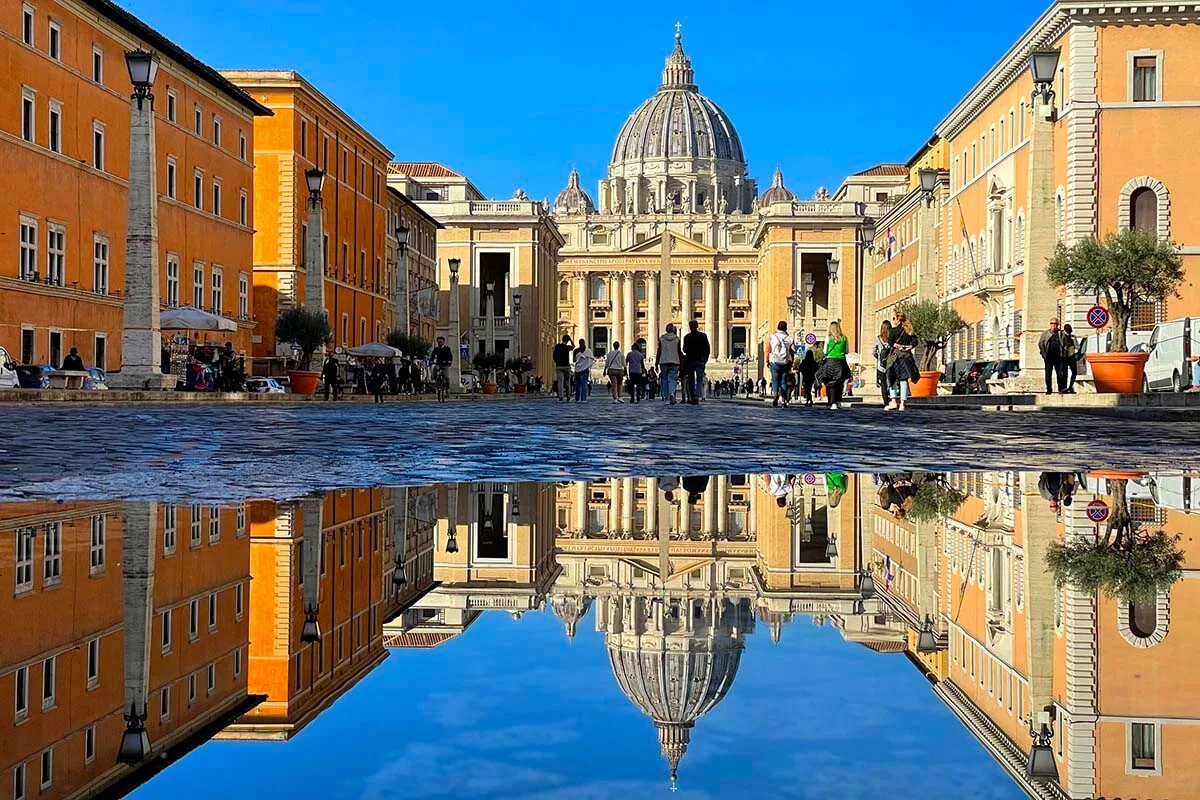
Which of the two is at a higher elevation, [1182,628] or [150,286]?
[150,286]

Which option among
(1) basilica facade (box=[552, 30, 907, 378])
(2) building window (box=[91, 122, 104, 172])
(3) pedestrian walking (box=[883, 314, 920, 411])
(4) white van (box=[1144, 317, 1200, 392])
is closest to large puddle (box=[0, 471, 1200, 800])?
(3) pedestrian walking (box=[883, 314, 920, 411])

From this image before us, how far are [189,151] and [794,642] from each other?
4270 cm

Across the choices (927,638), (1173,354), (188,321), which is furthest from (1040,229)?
(927,638)

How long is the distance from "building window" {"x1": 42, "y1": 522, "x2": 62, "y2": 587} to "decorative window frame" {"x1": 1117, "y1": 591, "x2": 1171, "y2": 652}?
2.64 meters

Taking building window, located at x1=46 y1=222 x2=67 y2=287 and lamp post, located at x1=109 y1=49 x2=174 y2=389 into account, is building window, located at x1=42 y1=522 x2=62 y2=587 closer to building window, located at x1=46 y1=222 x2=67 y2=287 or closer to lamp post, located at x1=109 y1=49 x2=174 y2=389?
lamp post, located at x1=109 y1=49 x2=174 y2=389

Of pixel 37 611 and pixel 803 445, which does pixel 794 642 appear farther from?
pixel 803 445

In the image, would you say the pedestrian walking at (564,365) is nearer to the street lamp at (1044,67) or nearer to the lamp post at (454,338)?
the lamp post at (454,338)

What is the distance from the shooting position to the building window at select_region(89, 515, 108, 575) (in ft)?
13.7

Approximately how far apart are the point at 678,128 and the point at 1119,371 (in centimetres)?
16268

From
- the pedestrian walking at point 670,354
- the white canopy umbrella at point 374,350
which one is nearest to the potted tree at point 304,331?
the white canopy umbrella at point 374,350

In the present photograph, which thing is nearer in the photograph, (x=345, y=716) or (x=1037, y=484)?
(x=345, y=716)

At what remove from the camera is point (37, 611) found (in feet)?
11.3

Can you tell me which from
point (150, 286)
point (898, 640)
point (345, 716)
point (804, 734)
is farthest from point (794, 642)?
point (150, 286)

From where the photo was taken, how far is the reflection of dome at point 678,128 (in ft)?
600
